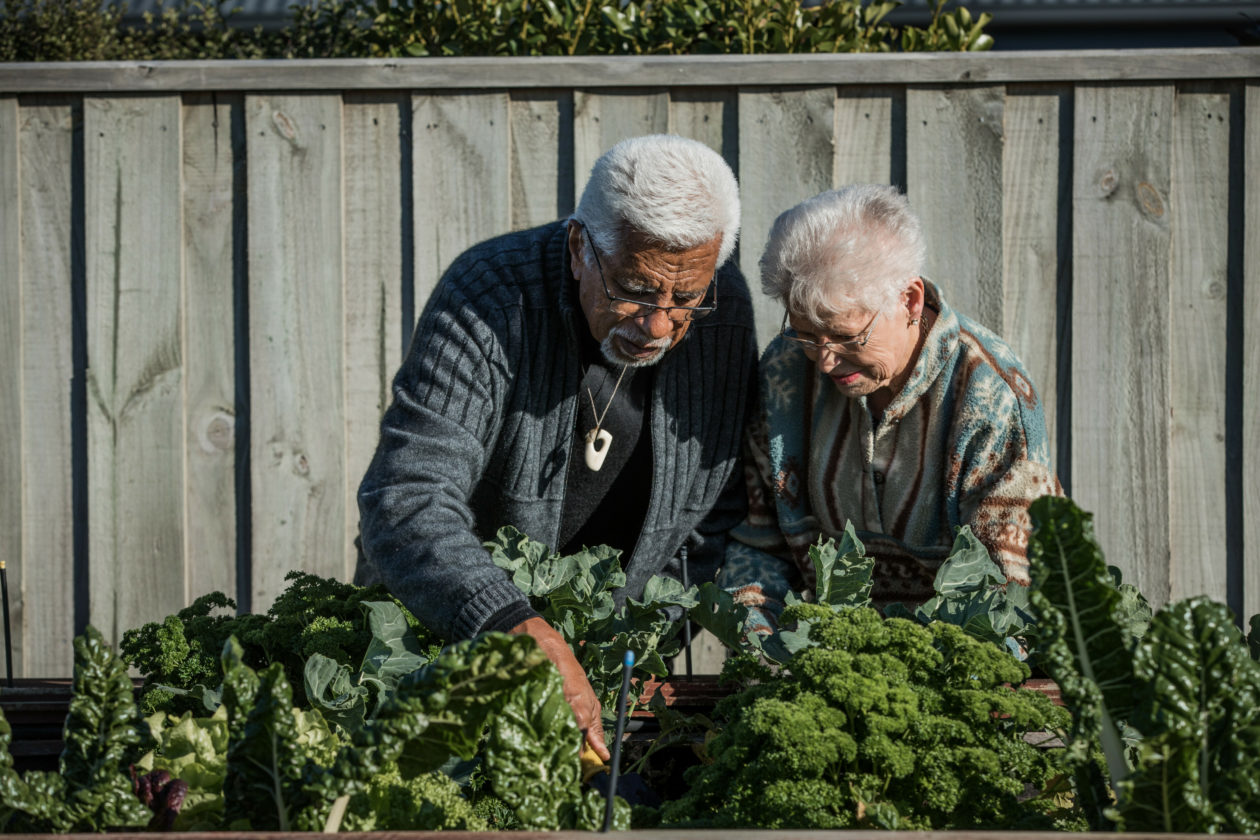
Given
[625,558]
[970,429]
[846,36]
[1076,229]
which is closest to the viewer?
[970,429]

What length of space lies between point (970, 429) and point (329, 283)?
1661 millimetres

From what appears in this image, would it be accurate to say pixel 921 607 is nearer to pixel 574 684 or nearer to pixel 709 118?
pixel 574 684

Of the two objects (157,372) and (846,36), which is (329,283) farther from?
(846,36)

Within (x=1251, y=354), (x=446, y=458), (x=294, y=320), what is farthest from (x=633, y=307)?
(x=1251, y=354)

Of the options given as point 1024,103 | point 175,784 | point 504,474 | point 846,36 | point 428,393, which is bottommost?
point 175,784

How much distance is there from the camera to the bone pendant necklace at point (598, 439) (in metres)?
2.26

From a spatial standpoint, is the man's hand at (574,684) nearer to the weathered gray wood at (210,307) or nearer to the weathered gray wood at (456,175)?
the weathered gray wood at (456,175)

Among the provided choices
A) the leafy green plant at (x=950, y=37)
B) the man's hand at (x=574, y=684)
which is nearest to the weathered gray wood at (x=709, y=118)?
the leafy green plant at (x=950, y=37)

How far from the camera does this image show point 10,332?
2912 millimetres

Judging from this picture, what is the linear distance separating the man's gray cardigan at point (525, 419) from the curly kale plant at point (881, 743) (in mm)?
699

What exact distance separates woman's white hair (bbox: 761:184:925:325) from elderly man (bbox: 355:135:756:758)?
5.1 inches

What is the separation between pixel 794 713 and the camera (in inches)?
51.3

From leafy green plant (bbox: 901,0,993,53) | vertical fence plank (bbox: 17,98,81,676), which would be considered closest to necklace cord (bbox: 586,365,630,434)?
leafy green plant (bbox: 901,0,993,53)

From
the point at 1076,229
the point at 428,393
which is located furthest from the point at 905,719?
the point at 1076,229
